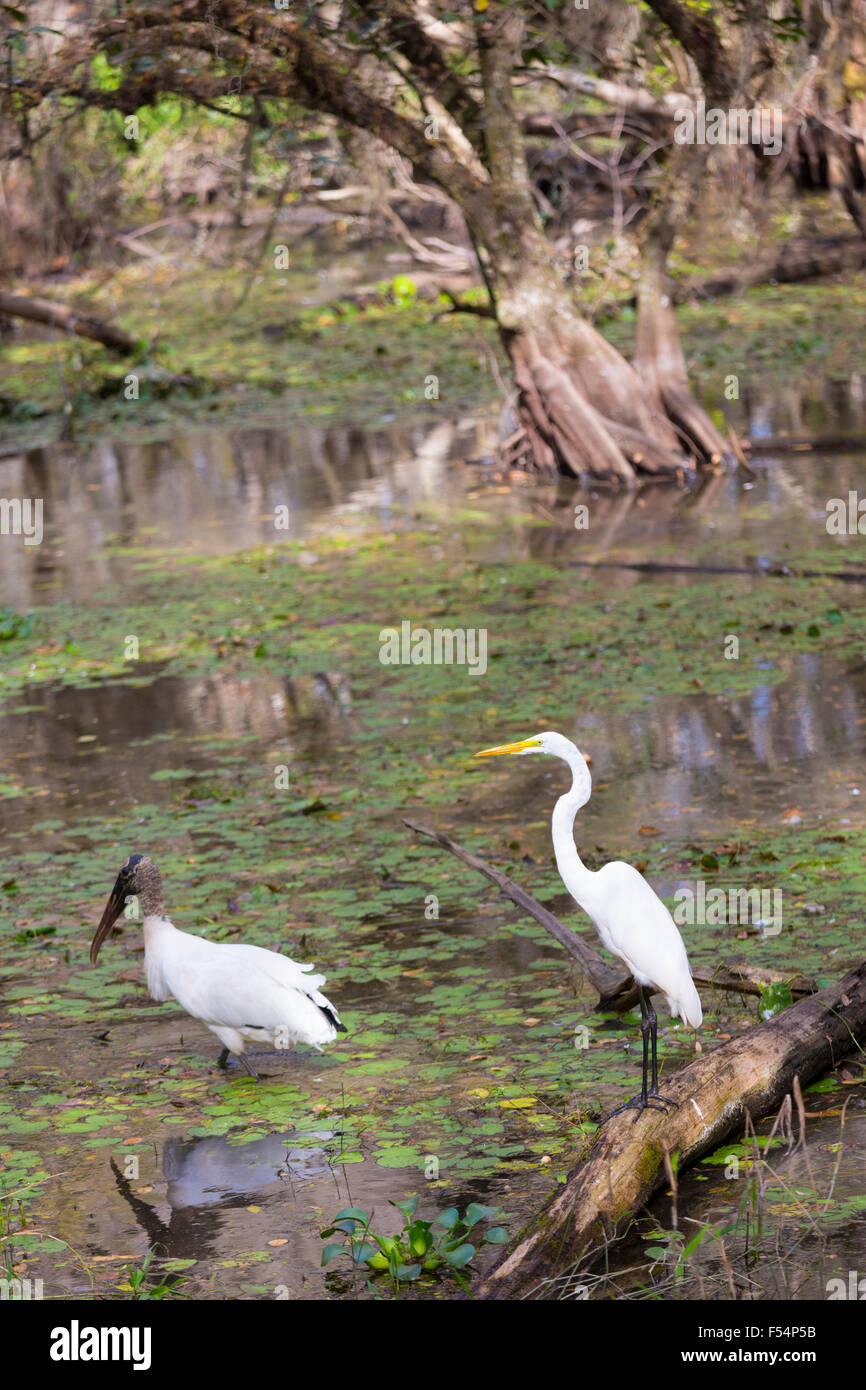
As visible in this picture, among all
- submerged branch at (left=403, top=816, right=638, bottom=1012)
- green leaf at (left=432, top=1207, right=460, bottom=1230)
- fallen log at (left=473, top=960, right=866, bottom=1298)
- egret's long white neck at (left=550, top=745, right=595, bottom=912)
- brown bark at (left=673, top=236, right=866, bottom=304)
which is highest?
brown bark at (left=673, top=236, right=866, bottom=304)

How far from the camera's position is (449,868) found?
24.2 ft

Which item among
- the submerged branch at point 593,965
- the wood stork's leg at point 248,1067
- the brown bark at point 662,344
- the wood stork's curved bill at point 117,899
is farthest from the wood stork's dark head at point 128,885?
the brown bark at point 662,344

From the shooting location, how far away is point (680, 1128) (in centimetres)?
457

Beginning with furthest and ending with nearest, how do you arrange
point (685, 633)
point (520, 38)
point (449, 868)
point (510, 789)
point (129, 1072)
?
point (520, 38) < point (685, 633) < point (510, 789) < point (449, 868) < point (129, 1072)

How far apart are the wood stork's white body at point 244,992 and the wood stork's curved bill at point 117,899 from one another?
38cm

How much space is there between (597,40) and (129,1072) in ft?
46.9

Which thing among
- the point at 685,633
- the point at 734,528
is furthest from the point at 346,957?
the point at 734,528

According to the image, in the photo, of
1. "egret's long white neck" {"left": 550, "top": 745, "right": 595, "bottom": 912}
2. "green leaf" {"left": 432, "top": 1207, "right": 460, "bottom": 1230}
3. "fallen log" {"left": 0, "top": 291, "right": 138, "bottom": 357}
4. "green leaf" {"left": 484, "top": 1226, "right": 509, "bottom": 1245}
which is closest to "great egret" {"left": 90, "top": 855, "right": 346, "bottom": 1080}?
"egret's long white neck" {"left": 550, "top": 745, "right": 595, "bottom": 912}

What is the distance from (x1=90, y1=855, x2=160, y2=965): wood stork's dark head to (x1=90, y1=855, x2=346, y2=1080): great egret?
0.54 feet

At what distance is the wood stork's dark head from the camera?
6.12 m

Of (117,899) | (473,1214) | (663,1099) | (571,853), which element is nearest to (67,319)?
(117,899)

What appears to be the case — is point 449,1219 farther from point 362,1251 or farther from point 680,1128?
point 680,1128

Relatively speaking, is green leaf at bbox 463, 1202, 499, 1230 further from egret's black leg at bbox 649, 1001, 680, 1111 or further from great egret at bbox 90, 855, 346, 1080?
great egret at bbox 90, 855, 346, 1080

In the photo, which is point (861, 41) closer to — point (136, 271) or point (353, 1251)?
point (136, 271)
